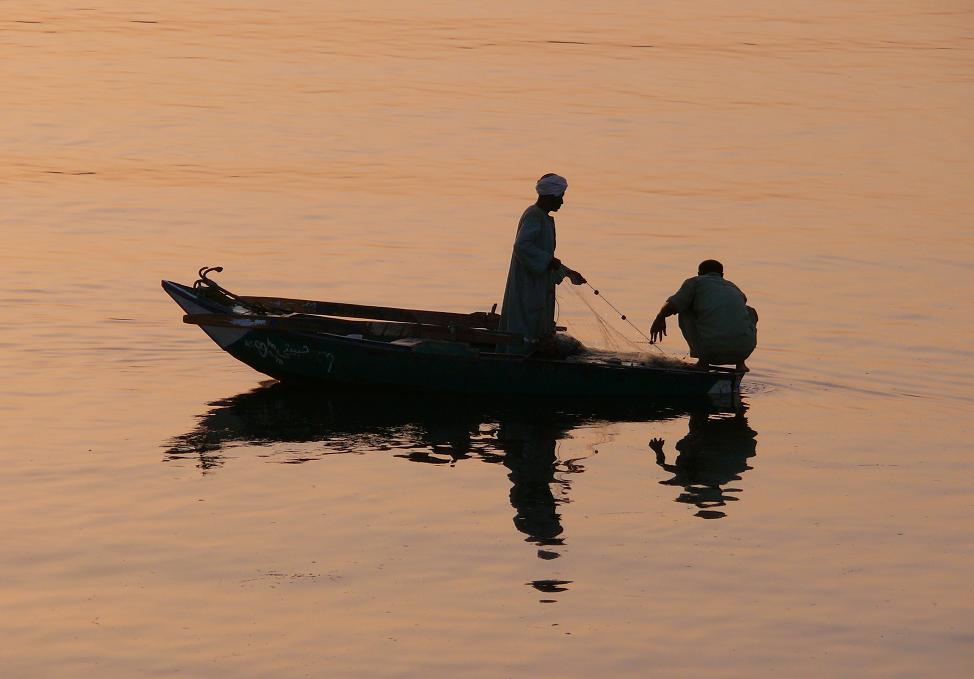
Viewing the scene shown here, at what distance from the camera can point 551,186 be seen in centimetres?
1360

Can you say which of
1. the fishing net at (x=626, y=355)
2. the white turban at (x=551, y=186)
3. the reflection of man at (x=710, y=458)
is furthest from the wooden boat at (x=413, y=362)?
the white turban at (x=551, y=186)

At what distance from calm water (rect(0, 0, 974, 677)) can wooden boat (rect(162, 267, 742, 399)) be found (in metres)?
0.21

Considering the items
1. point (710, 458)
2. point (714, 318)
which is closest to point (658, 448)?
point (710, 458)

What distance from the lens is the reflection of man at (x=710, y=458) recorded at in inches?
461

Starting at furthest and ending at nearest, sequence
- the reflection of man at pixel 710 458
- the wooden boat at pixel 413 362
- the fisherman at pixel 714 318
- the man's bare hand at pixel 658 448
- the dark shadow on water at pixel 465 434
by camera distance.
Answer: the fisherman at pixel 714 318, the wooden boat at pixel 413 362, the man's bare hand at pixel 658 448, the dark shadow on water at pixel 465 434, the reflection of man at pixel 710 458

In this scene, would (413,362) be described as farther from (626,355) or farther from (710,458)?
(710,458)

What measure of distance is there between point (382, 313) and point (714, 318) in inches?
109

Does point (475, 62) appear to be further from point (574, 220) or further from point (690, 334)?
point (690, 334)

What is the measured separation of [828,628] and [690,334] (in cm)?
530

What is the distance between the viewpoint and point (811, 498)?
1177 centimetres

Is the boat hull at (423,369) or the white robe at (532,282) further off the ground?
the white robe at (532,282)

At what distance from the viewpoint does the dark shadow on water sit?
1194 cm

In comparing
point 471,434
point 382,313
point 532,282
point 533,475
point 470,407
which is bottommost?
point 533,475

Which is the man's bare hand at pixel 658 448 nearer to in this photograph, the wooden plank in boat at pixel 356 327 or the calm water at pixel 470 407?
the calm water at pixel 470 407
